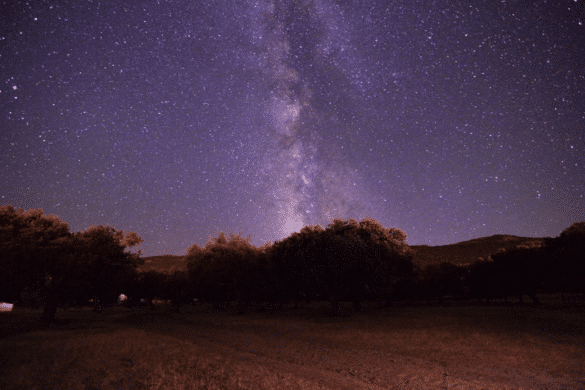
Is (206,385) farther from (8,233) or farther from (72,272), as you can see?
(8,233)

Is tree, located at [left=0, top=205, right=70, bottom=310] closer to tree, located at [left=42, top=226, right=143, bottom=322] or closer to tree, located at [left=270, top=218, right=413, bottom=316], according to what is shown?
tree, located at [left=42, top=226, right=143, bottom=322]

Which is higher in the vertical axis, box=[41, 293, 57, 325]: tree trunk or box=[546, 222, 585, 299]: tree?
box=[546, 222, 585, 299]: tree

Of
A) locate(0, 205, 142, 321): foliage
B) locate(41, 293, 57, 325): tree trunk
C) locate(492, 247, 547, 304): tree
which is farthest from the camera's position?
locate(492, 247, 547, 304): tree

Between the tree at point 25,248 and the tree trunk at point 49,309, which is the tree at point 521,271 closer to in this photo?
the tree trunk at point 49,309

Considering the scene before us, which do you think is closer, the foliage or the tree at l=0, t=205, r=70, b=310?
the tree at l=0, t=205, r=70, b=310

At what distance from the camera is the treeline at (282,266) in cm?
2597

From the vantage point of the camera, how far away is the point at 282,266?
40.8 m

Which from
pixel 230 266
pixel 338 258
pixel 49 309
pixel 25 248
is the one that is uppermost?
pixel 25 248

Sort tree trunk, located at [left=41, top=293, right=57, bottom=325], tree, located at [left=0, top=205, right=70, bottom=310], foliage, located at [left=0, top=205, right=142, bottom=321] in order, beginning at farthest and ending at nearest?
1. tree trunk, located at [left=41, top=293, right=57, bottom=325]
2. foliage, located at [left=0, top=205, right=142, bottom=321]
3. tree, located at [left=0, top=205, right=70, bottom=310]

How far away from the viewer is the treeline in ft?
85.2

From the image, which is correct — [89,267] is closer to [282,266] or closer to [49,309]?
[49,309]

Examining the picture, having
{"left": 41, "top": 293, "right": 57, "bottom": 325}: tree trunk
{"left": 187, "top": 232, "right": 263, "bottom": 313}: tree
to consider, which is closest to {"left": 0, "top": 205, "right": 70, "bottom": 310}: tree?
{"left": 41, "top": 293, "right": 57, "bottom": 325}: tree trunk

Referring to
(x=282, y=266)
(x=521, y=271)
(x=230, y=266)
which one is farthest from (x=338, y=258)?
(x=521, y=271)

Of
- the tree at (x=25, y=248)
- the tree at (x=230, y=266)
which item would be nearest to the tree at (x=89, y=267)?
the tree at (x=25, y=248)
